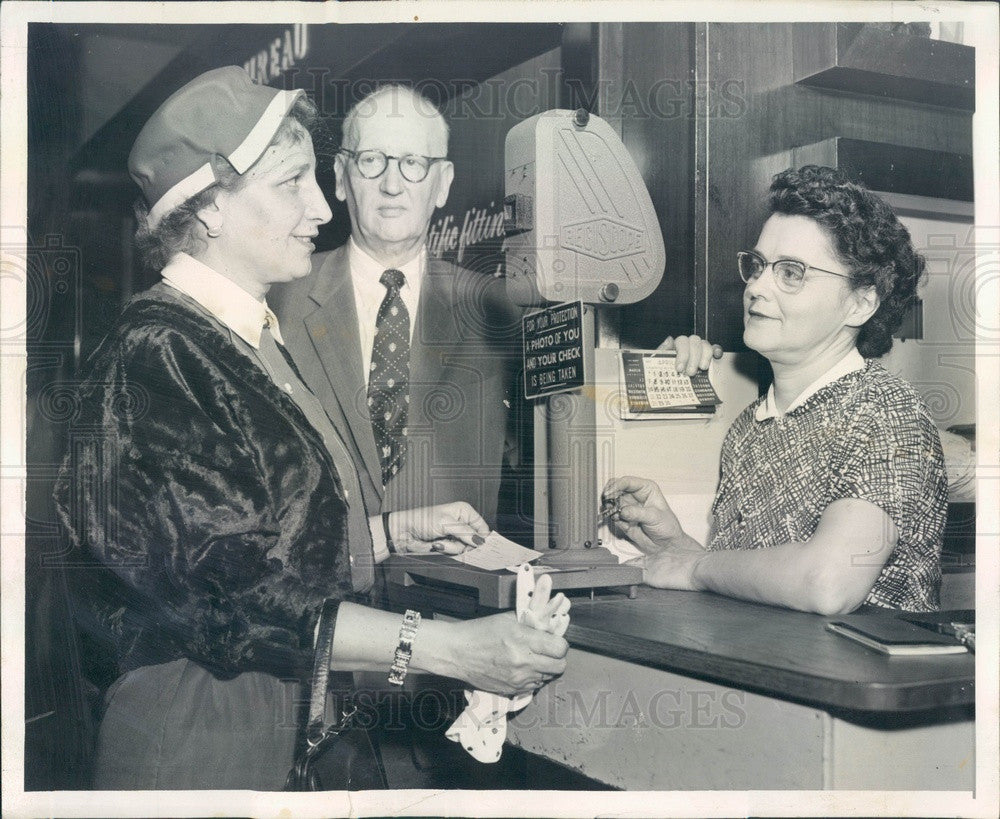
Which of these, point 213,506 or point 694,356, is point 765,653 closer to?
point 694,356

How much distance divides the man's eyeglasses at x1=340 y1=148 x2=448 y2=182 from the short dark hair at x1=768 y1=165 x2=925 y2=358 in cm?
91

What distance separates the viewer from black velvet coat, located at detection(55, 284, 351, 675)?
2.48m

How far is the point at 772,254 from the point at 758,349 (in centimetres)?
25

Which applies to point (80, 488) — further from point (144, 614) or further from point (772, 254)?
point (772, 254)

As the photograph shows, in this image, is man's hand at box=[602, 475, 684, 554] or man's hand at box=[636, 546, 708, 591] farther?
man's hand at box=[602, 475, 684, 554]

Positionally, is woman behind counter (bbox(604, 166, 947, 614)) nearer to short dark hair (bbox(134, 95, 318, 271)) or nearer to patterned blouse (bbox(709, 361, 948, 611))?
patterned blouse (bbox(709, 361, 948, 611))

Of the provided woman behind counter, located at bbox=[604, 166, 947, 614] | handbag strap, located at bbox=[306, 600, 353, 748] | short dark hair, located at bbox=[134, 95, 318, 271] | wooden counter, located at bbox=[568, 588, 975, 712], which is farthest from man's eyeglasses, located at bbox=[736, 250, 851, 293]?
handbag strap, located at bbox=[306, 600, 353, 748]

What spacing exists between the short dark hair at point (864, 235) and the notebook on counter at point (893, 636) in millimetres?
725

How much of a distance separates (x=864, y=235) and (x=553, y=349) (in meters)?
0.86

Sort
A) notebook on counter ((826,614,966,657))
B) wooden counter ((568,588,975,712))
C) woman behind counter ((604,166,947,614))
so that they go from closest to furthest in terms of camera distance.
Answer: wooden counter ((568,588,975,712))
notebook on counter ((826,614,966,657))
woman behind counter ((604,166,947,614))

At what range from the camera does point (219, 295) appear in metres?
2.57

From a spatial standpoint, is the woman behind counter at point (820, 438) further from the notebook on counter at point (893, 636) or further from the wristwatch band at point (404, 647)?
the wristwatch band at point (404, 647)

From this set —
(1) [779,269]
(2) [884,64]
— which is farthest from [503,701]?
(2) [884,64]

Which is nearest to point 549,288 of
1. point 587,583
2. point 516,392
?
point 516,392
